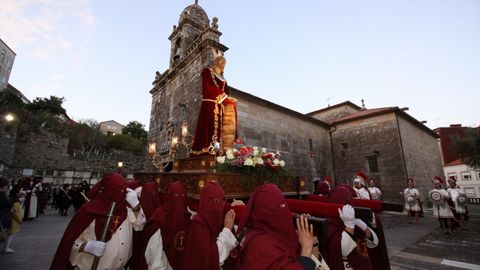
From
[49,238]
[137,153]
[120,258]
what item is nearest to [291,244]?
[120,258]

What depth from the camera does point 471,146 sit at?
53.9 ft

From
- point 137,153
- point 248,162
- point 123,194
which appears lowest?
point 123,194

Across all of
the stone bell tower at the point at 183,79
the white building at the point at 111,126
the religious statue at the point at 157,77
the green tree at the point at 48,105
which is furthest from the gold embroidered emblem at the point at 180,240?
the white building at the point at 111,126

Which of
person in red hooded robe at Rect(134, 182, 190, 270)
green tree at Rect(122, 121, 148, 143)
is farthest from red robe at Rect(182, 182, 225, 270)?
green tree at Rect(122, 121, 148, 143)

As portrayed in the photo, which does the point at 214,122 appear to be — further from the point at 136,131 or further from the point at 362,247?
the point at 136,131

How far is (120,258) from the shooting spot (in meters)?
2.61

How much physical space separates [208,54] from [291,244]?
1074 cm

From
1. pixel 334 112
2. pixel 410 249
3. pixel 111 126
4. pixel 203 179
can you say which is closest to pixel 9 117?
pixel 203 179

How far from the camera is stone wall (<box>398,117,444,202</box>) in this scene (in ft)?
53.4

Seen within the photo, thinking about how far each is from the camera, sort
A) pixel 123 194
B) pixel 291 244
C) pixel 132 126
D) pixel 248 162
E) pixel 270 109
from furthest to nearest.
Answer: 1. pixel 132 126
2. pixel 270 109
3. pixel 248 162
4. pixel 123 194
5. pixel 291 244

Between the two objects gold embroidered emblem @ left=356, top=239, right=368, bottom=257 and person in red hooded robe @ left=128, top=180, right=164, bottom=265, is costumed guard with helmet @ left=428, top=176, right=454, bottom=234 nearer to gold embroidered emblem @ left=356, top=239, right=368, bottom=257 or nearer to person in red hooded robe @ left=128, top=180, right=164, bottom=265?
gold embroidered emblem @ left=356, top=239, right=368, bottom=257

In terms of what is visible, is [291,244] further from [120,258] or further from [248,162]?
[120,258]

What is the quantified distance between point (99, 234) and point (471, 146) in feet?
81.4

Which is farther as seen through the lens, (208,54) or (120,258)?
(208,54)
